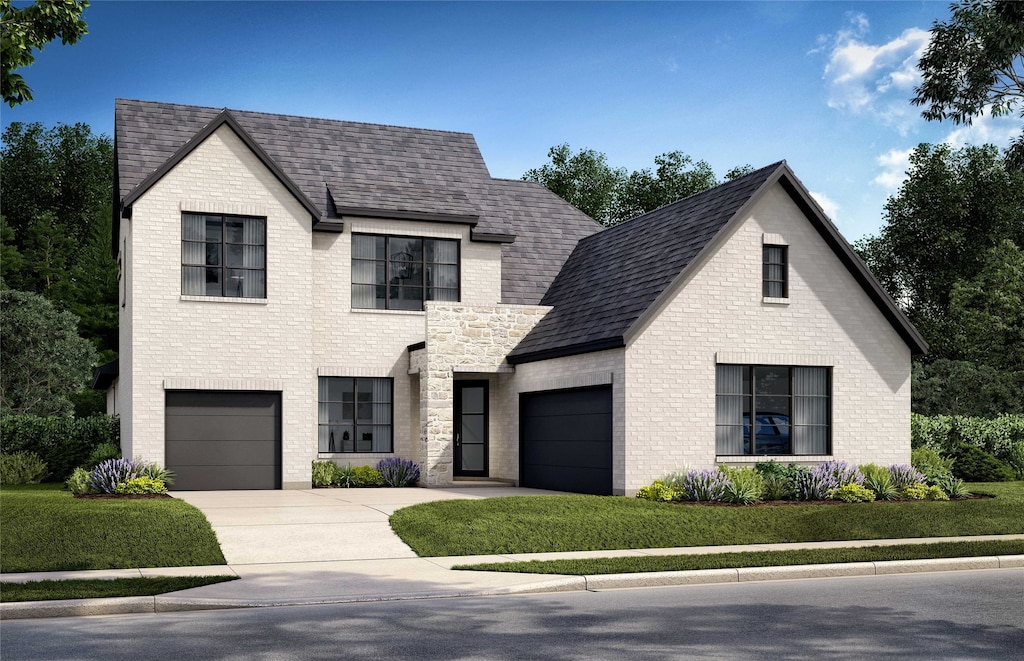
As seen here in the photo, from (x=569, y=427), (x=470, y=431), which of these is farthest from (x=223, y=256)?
(x=569, y=427)

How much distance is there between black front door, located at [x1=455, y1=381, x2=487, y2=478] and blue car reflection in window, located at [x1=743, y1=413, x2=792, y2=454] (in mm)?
7771

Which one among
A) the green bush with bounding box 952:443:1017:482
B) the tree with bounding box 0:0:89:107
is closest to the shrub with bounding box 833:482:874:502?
the green bush with bounding box 952:443:1017:482

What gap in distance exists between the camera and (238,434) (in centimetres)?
2489

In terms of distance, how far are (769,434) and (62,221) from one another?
5297 centimetres

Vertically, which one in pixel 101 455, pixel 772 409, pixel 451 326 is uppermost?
pixel 451 326

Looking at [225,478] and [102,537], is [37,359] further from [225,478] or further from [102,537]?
[102,537]

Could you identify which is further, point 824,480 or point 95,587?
point 824,480

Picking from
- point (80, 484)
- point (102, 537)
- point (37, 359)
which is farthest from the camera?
point (37, 359)

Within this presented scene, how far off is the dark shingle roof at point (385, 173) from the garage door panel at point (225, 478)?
20.2 feet

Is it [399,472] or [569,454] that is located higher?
[569,454]

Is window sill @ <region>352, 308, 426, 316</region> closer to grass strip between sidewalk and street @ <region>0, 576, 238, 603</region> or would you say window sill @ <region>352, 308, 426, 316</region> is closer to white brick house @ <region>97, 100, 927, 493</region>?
white brick house @ <region>97, 100, 927, 493</region>

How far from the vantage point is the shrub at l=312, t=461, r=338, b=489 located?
25453 millimetres

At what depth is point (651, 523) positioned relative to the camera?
16953 mm

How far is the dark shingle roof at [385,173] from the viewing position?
26.6 metres
